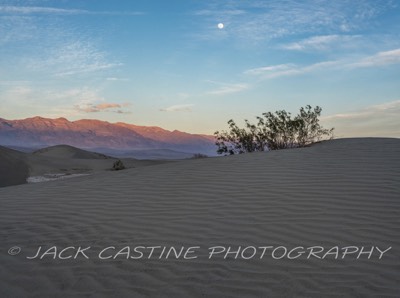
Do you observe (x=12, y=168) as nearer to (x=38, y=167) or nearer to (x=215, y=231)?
(x=38, y=167)

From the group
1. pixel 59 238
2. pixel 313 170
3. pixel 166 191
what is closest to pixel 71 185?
pixel 166 191

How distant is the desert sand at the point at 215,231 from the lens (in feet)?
12.0

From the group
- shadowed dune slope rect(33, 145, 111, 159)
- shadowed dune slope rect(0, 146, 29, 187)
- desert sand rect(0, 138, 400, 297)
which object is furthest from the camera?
shadowed dune slope rect(33, 145, 111, 159)

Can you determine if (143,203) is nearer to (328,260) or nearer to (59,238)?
(59,238)

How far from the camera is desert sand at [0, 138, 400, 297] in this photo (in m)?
3.66

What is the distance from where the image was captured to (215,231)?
4992 mm

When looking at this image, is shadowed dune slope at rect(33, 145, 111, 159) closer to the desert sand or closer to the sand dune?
the sand dune

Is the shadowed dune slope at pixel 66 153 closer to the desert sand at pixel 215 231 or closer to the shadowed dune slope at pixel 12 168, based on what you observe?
the shadowed dune slope at pixel 12 168

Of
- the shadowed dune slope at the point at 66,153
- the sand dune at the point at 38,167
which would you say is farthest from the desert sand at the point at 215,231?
the shadowed dune slope at the point at 66,153

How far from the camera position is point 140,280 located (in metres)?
3.77

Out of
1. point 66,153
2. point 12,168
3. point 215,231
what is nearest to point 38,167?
point 12,168

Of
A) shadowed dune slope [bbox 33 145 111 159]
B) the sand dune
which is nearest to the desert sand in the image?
the sand dune

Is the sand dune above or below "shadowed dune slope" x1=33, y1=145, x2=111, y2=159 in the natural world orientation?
below

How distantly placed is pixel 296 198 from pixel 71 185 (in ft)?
17.4
